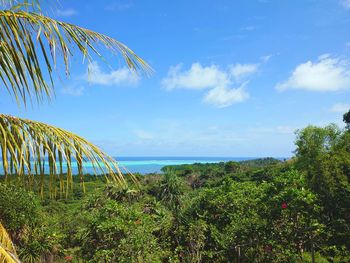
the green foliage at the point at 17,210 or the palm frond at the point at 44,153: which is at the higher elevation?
the palm frond at the point at 44,153

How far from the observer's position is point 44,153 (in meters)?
2.18

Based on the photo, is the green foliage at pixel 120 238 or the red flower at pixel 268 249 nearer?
the green foliage at pixel 120 238

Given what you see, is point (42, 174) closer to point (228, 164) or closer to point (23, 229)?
point (23, 229)

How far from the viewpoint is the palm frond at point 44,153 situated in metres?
2.12

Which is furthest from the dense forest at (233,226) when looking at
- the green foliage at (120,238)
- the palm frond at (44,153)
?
the palm frond at (44,153)

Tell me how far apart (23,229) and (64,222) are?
235 inches

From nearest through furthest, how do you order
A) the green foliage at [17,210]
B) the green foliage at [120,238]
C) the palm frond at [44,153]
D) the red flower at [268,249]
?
the palm frond at [44,153], the green foliage at [120,238], the red flower at [268,249], the green foliage at [17,210]

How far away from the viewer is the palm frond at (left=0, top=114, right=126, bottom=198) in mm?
2125

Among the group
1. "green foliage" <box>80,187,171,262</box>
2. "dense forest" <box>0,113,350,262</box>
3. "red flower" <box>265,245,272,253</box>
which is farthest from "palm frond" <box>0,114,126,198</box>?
"red flower" <box>265,245,272,253</box>

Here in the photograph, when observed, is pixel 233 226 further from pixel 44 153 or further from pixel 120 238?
pixel 44 153

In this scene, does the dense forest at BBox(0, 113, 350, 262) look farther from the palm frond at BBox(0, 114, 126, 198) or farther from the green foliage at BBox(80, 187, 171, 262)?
the palm frond at BBox(0, 114, 126, 198)

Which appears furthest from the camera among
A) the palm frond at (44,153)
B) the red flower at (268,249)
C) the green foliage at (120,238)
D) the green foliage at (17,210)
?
the green foliage at (17,210)

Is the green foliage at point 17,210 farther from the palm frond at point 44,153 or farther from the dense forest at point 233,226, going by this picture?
the palm frond at point 44,153

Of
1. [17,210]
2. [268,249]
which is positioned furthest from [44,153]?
[17,210]
